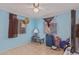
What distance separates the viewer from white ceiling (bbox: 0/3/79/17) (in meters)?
1.28

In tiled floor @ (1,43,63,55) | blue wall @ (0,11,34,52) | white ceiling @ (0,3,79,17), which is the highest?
white ceiling @ (0,3,79,17)

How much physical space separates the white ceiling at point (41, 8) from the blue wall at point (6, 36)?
6cm

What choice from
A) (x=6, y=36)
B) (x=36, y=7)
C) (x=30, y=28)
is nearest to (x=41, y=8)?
(x=36, y=7)

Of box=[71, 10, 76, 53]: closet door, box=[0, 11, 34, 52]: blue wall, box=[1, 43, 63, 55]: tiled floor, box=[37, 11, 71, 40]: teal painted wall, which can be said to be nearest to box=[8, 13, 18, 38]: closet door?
box=[0, 11, 34, 52]: blue wall

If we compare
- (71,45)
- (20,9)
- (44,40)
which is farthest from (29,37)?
(71,45)

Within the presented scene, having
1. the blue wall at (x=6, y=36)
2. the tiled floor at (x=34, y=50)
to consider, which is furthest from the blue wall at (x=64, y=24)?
the blue wall at (x=6, y=36)

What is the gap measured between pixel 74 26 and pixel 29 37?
0.49 m

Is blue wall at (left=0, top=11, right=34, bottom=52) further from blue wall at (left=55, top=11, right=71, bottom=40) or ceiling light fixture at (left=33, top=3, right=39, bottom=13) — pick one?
blue wall at (left=55, top=11, right=71, bottom=40)

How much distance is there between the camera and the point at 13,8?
1289mm

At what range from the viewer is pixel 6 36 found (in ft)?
4.13

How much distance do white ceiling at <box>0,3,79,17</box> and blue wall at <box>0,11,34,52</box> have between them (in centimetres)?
6

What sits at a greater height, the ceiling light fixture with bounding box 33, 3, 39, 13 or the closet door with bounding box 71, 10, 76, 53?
the ceiling light fixture with bounding box 33, 3, 39, 13

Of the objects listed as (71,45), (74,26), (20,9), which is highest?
(20,9)
